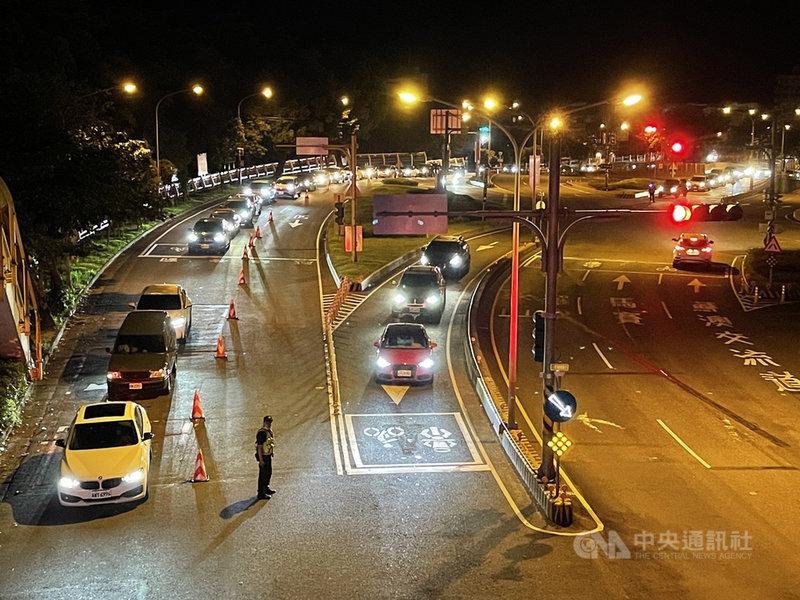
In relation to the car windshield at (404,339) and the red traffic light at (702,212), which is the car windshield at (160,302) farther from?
the red traffic light at (702,212)

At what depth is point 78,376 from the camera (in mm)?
28188

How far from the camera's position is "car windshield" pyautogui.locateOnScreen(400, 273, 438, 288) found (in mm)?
35562

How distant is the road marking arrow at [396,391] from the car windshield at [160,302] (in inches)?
337

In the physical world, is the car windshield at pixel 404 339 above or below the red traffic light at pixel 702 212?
below

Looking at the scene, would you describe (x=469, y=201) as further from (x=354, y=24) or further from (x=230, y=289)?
(x=354, y=24)

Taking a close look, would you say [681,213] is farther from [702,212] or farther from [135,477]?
[135,477]

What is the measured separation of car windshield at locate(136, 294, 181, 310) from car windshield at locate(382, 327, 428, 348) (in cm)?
807

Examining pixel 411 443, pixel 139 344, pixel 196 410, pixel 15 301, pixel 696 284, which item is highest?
pixel 15 301

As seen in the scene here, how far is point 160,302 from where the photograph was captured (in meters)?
31.9

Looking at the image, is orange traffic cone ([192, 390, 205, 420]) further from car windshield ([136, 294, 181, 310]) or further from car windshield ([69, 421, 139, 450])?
car windshield ([136, 294, 181, 310])

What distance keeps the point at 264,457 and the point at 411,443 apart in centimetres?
513

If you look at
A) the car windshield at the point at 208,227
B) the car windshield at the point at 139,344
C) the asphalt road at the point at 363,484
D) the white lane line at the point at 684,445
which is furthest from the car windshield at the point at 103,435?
the car windshield at the point at 208,227

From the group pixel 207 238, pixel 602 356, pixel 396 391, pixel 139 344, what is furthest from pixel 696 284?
pixel 139 344

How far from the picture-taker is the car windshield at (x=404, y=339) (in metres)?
27.9
